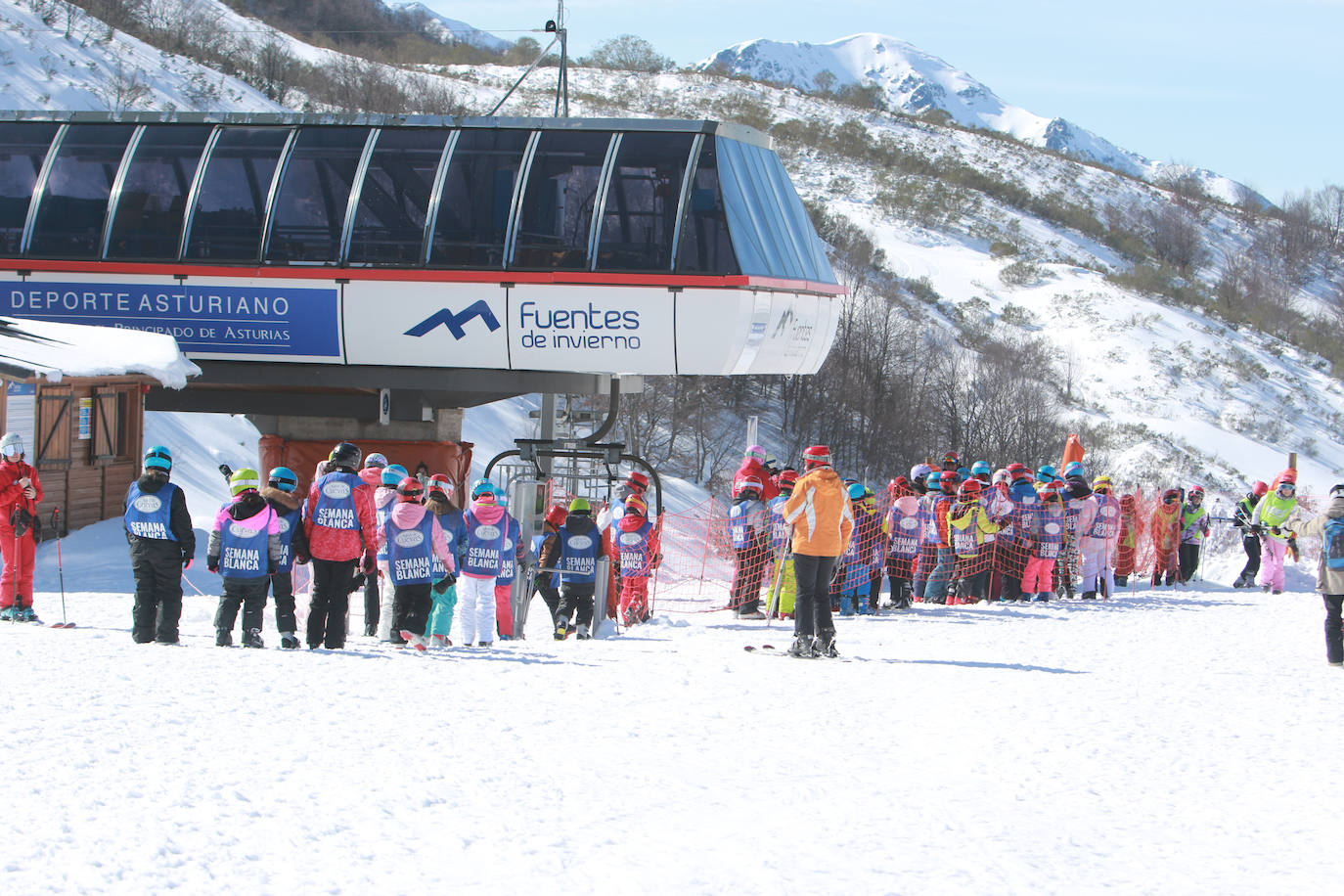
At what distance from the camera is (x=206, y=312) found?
14422 millimetres

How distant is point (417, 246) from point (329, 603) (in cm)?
552

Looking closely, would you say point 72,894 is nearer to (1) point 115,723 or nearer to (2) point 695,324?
(1) point 115,723

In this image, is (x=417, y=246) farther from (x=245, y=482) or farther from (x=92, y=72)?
(x=92, y=72)

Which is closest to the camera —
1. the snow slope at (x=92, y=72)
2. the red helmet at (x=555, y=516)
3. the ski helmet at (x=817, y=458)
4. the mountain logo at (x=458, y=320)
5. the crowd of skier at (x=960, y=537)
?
the ski helmet at (x=817, y=458)

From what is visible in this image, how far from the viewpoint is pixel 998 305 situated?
6284cm

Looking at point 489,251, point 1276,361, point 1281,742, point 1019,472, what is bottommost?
point 1281,742

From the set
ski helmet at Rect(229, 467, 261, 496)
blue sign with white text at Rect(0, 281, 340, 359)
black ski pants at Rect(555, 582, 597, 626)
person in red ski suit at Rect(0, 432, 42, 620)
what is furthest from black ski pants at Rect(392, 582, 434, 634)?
blue sign with white text at Rect(0, 281, 340, 359)

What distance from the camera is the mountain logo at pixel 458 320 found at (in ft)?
45.9

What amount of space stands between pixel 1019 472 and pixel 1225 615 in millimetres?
2974

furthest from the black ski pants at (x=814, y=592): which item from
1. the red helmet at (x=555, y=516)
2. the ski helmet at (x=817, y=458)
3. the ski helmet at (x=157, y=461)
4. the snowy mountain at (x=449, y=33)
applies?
the snowy mountain at (x=449, y=33)

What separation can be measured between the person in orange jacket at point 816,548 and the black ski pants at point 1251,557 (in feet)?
33.6

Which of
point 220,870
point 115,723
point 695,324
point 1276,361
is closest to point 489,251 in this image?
point 695,324

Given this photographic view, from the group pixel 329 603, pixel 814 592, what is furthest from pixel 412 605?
pixel 814 592

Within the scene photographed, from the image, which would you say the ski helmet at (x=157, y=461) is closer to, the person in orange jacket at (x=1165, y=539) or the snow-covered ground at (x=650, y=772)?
the snow-covered ground at (x=650, y=772)
